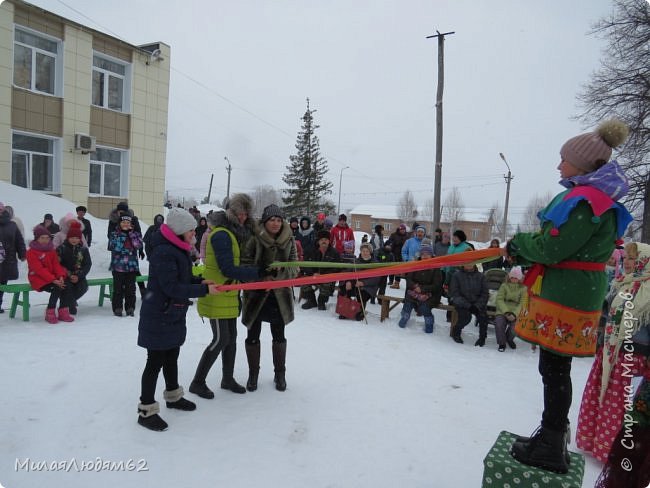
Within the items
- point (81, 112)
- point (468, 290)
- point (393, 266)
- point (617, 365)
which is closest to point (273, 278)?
point (393, 266)

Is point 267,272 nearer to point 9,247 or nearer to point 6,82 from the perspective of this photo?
point 9,247

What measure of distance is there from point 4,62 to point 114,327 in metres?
11.5

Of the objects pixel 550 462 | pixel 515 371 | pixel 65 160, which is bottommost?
pixel 515 371

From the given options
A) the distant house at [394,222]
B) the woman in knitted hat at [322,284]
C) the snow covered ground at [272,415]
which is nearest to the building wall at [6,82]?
the snow covered ground at [272,415]

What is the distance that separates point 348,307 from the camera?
815 centimetres

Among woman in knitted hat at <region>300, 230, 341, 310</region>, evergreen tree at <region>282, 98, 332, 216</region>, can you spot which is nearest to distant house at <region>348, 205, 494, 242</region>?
evergreen tree at <region>282, 98, 332, 216</region>

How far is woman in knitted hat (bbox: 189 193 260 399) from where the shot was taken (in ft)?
13.2

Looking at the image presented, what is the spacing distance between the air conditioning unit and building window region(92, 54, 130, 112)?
5.49 ft

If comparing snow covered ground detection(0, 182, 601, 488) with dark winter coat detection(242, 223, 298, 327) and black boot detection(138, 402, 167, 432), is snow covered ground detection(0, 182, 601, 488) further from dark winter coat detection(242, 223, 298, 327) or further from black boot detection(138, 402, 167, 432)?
dark winter coat detection(242, 223, 298, 327)

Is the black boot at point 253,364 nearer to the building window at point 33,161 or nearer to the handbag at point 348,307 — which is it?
the handbag at point 348,307

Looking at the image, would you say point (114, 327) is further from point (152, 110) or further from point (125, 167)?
point (152, 110)

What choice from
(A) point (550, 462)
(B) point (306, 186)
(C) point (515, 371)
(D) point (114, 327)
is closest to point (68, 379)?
(D) point (114, 327)

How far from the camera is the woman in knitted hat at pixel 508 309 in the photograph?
6.85 m

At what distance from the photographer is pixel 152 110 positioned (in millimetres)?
17562
